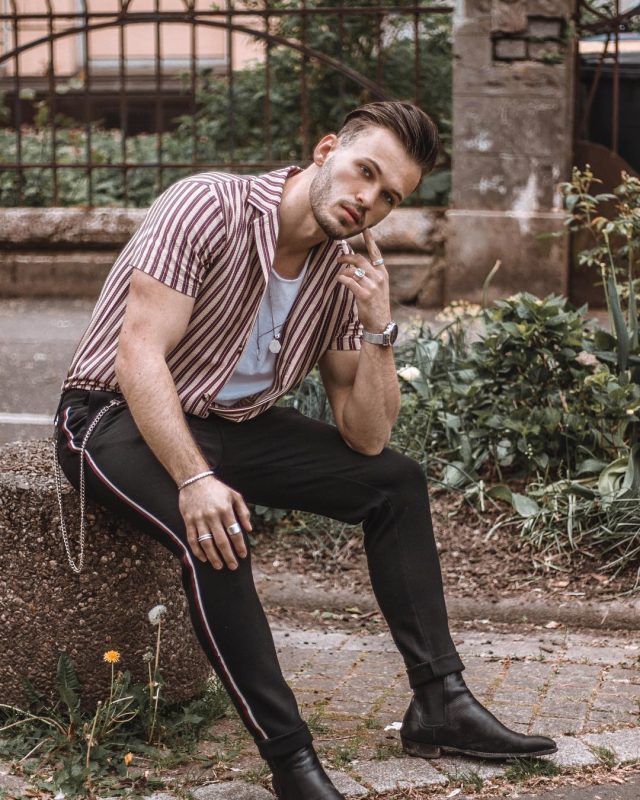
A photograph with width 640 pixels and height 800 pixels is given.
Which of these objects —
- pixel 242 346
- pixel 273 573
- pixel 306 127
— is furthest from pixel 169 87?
pixel 242 346

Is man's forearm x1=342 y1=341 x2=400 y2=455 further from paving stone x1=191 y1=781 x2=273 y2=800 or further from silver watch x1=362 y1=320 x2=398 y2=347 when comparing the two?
paving stone x1=191 y1=781 x2=273 y2=800

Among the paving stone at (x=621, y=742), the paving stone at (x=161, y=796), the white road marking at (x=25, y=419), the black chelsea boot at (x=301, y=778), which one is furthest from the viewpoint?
the white road marking at (x=25, y=419)

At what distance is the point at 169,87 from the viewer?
1442 cm

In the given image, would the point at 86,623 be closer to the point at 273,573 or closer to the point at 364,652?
the point at 364,652

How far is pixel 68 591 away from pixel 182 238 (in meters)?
0.94

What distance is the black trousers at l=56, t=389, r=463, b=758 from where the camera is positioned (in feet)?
9.61

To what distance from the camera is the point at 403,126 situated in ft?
10.1

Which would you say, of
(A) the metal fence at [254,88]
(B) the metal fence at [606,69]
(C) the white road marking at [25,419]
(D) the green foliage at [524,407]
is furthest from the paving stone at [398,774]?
(B) the metal fence at [606,69]

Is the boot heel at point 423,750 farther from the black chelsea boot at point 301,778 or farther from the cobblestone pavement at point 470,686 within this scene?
the black chelsea boot at point 301,778

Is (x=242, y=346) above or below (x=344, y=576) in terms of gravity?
above

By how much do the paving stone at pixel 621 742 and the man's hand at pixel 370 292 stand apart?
1178mm

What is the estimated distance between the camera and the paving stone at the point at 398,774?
2967mm

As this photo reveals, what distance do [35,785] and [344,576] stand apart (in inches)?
74.2

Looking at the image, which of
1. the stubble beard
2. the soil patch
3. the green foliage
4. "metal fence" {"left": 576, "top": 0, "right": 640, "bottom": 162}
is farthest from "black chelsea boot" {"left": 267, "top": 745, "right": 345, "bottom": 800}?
"metal fence" {"left": 576, "top": 0, "right": 640, "bottom": 162}
